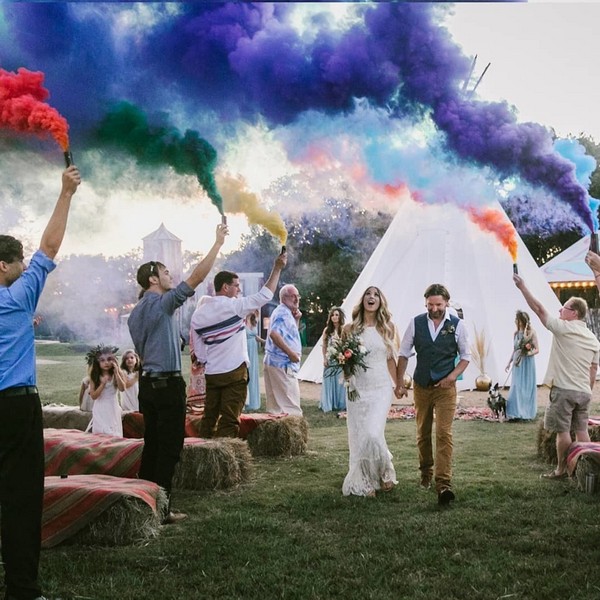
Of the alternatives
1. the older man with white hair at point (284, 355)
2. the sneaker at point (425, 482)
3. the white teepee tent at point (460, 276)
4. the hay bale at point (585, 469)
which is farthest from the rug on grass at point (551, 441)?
the white teepee tent at point (460, 276)

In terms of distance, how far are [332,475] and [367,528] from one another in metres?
1.92

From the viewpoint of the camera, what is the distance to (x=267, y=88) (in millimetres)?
7613

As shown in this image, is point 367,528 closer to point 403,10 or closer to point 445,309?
point 445,309

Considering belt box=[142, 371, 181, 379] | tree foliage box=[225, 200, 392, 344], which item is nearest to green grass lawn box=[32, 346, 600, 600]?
belt box=[142, 371, 181, 379]

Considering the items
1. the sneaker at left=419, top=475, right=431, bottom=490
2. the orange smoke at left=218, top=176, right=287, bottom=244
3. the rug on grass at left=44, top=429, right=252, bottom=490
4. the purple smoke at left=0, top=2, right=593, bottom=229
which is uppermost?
the purple smoke at left=0, top=2, right=593, bottom=229

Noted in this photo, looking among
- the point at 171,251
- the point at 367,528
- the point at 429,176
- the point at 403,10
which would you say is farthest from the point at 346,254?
the point at 367,528

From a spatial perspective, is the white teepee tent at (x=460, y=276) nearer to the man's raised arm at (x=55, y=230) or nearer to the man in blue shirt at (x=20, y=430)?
the man's raised arm at (x=55, y=230)

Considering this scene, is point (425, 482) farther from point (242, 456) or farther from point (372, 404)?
point (242, 456)

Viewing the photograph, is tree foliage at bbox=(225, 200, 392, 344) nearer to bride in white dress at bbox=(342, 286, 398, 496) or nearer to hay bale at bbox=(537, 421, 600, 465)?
hay bale at bbox=(537, 421, 600, 465)

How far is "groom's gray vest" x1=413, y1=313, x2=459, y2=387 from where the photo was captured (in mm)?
5785

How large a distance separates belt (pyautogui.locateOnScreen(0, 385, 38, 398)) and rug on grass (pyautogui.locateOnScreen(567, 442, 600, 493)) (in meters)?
4.52

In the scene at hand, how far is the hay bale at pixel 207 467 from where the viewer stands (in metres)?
6.15

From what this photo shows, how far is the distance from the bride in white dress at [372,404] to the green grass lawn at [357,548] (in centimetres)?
19

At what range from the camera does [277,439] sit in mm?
7730
